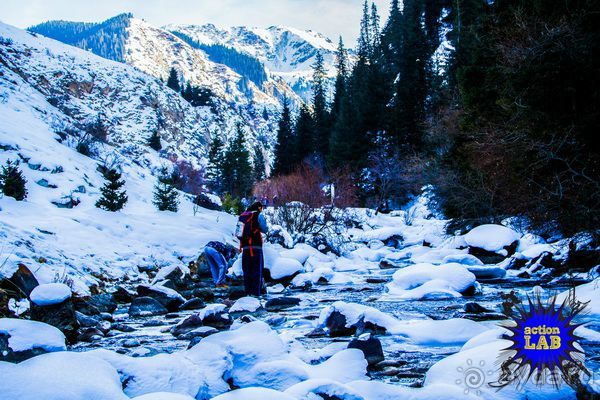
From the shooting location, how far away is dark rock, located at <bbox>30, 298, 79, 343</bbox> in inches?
217

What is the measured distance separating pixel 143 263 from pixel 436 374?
9.70 metres

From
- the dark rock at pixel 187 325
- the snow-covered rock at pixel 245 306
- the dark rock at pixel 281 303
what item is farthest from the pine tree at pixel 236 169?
the dark rock at pixel 187 325

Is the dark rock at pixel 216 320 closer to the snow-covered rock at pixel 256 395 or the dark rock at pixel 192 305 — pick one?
the dark rock at pixel 192 305

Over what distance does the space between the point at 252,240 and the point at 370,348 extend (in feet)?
17.1

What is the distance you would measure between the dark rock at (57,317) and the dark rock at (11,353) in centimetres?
212

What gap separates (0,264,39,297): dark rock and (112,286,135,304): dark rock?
176cm

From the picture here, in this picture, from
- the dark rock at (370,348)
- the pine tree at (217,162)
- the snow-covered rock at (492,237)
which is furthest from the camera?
the pine tree at (217,162)

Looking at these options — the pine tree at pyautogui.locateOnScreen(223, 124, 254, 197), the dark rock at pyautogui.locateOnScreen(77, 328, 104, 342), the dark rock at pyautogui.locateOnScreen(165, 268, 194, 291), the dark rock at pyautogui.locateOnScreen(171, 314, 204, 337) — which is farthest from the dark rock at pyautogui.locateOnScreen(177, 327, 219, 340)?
the pine tree at pyautogui.locateOnScreen(223, 124, 254, 197)

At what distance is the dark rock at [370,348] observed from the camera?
407cm

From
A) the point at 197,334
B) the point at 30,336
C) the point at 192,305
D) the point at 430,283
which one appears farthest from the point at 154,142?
the point at 30,336

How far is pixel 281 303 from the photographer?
8008 millimetres

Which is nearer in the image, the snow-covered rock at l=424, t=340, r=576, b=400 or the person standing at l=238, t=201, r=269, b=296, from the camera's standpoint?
the snow-covered rock at l=424, t=340, r=576, b=400

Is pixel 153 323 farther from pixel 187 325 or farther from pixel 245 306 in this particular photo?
pixel 245 306

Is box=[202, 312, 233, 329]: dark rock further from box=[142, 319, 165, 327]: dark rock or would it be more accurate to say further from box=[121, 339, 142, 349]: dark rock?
box=[121, 339, 142, 349]: dark rock
